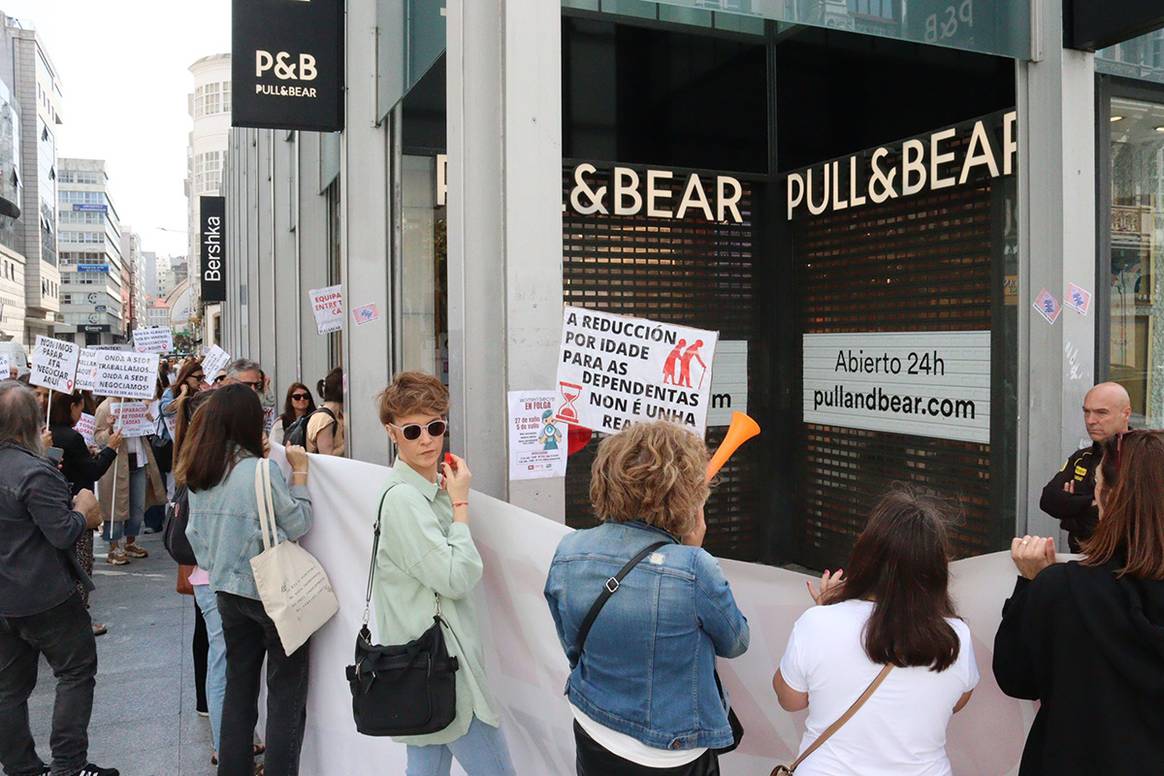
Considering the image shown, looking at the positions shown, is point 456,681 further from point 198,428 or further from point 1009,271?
point 1009,271

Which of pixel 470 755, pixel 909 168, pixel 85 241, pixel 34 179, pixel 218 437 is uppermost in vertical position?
pixel 85 241

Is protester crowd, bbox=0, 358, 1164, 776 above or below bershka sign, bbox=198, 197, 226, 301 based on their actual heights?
below

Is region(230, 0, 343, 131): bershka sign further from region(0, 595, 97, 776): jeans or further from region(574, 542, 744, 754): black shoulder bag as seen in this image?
region(574, 542, 744, 754): black shoulder bag

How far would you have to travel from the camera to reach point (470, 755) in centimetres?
338

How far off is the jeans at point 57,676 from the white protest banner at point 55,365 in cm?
358

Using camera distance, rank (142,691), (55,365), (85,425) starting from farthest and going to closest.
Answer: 1. (85,425)
2. (55,365)
3. (142,691)

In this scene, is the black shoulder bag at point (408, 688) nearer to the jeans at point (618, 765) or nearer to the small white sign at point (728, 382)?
the jeans at point (618, 765)

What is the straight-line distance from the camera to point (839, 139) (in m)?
8.66

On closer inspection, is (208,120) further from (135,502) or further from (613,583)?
(613,583)

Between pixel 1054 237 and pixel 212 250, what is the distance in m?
32.1

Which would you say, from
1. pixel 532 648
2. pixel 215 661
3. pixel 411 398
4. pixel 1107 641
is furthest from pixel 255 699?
pixel 1107 641

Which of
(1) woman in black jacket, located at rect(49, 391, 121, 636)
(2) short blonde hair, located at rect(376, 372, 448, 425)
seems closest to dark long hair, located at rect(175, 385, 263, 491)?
(2) short blonde hair, located at rect(376, 372, 448, 425)

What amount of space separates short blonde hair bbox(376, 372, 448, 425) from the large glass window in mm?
4643

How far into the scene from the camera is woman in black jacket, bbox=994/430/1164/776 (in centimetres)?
225
